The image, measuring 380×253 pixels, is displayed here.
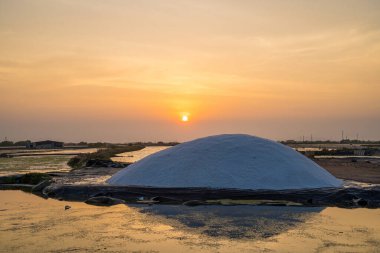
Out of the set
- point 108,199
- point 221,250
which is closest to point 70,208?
point 108,199

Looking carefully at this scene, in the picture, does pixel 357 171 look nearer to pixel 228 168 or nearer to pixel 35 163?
pixel 228 168

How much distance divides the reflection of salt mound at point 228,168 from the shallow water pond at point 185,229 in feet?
5.47

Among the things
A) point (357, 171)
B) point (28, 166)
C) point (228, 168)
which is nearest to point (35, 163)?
point (28, 166)

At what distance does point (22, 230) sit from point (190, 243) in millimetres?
2860

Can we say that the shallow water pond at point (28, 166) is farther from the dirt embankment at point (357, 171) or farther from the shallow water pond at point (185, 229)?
the dirt embankment at point (357, 171)

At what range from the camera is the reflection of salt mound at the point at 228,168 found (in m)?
10.7

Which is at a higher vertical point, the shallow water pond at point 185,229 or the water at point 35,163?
the water at point 35,163

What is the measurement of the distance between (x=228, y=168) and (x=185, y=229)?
13.7ft

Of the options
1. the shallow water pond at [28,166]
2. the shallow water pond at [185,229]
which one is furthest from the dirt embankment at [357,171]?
the shallow water pond at [28,166]

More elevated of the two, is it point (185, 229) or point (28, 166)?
point (28, 166)

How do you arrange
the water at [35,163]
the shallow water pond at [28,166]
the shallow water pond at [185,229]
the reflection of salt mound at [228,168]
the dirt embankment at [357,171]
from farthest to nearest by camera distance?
the water at [35,163]
the shallow water pond at [28,166]
the dirt embankment at [357,171]
the reflection of salt mound at [228,168]
the shallow water pond at [185,229]

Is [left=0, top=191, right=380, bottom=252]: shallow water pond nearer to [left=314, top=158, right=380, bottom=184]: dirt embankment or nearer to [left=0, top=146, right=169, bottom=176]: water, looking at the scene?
[left=314, top=158, right=380, bottom=184]: dirt embankment

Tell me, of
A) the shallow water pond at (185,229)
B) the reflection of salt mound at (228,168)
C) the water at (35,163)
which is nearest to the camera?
the shallow water pond at (185,229)

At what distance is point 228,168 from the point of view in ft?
36.6
